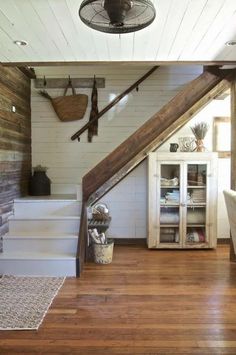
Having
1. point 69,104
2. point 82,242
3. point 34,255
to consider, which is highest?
point 69,104

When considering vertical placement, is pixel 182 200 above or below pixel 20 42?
below

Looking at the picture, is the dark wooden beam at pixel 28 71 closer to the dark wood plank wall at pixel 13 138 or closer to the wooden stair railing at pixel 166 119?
the dark wood plank wall at pixel 13 138

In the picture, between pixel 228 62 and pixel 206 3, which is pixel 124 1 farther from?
pixel 228 62

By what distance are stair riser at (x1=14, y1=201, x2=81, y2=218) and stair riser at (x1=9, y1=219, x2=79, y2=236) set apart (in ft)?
0.52

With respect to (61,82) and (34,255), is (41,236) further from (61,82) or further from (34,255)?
(61,82)

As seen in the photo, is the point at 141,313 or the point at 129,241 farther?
the point at 129,241

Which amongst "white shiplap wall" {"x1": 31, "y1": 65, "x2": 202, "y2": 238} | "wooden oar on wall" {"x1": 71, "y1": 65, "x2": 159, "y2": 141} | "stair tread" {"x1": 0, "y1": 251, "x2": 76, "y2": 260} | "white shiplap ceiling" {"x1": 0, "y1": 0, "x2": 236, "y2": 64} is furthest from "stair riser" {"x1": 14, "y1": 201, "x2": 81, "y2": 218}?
"white shiplap ceiling" {"x1": 0, "y1": 0, "x2": 236, "y2": 64}

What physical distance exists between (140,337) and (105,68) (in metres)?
3.68

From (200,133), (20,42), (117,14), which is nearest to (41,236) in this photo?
(20,42)

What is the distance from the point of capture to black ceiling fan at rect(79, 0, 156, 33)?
1.92 meters

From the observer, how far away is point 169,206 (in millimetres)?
4328

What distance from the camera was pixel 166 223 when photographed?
4.32 metres

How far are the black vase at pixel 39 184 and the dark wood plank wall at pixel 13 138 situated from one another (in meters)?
0.09

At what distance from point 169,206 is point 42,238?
176cm
